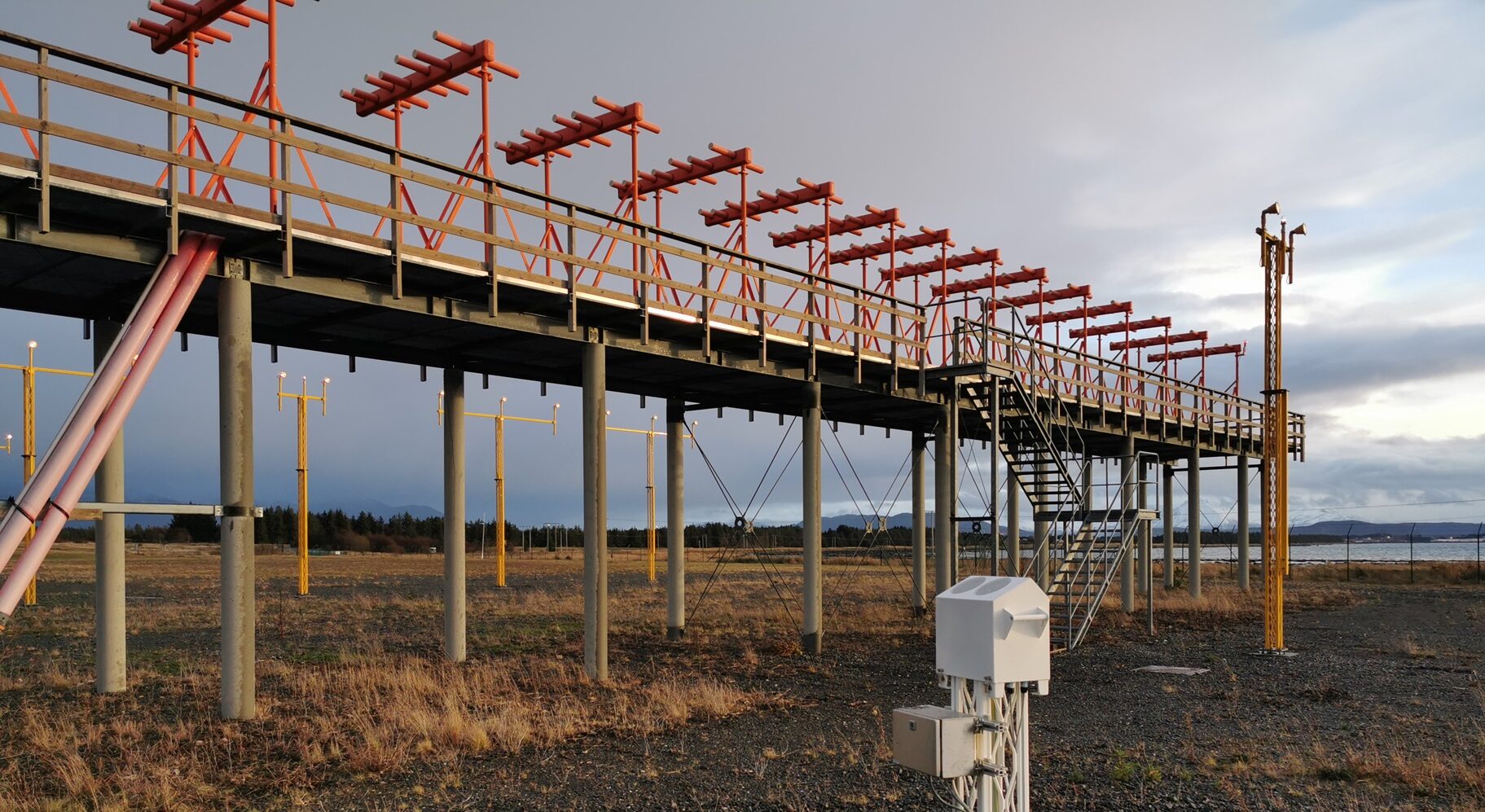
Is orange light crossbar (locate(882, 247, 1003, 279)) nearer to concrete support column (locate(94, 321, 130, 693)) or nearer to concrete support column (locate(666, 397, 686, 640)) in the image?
concrete support column (locate(666, 397, 686, 640))

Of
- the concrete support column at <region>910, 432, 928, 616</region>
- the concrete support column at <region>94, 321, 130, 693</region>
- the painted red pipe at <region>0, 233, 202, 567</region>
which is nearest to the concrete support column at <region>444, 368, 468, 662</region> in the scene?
the concrete support column at <region>94, 321, 130, 693</region>

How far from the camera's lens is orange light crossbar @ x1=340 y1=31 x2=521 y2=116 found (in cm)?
1609

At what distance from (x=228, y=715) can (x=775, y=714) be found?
662 cm

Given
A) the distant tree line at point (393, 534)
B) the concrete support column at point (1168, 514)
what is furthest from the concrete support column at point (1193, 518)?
the distant tree line at point (393, 534)

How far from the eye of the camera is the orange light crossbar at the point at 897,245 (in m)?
26.2

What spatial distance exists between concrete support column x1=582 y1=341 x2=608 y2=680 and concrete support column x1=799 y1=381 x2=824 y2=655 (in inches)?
204

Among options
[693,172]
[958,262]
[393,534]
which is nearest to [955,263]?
[958,262]

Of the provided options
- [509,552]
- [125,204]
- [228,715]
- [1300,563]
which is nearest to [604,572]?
[228,715]

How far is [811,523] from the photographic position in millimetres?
21562

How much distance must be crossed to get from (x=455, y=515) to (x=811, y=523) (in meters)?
6.88

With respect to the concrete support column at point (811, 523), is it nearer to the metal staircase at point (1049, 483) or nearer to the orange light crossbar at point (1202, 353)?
the metal staircase at point (1049, 483)

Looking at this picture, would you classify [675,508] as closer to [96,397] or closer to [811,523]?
[811,523]

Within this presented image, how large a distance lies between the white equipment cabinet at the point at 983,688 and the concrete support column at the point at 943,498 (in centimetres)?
1875

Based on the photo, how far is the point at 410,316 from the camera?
15.5 metres
